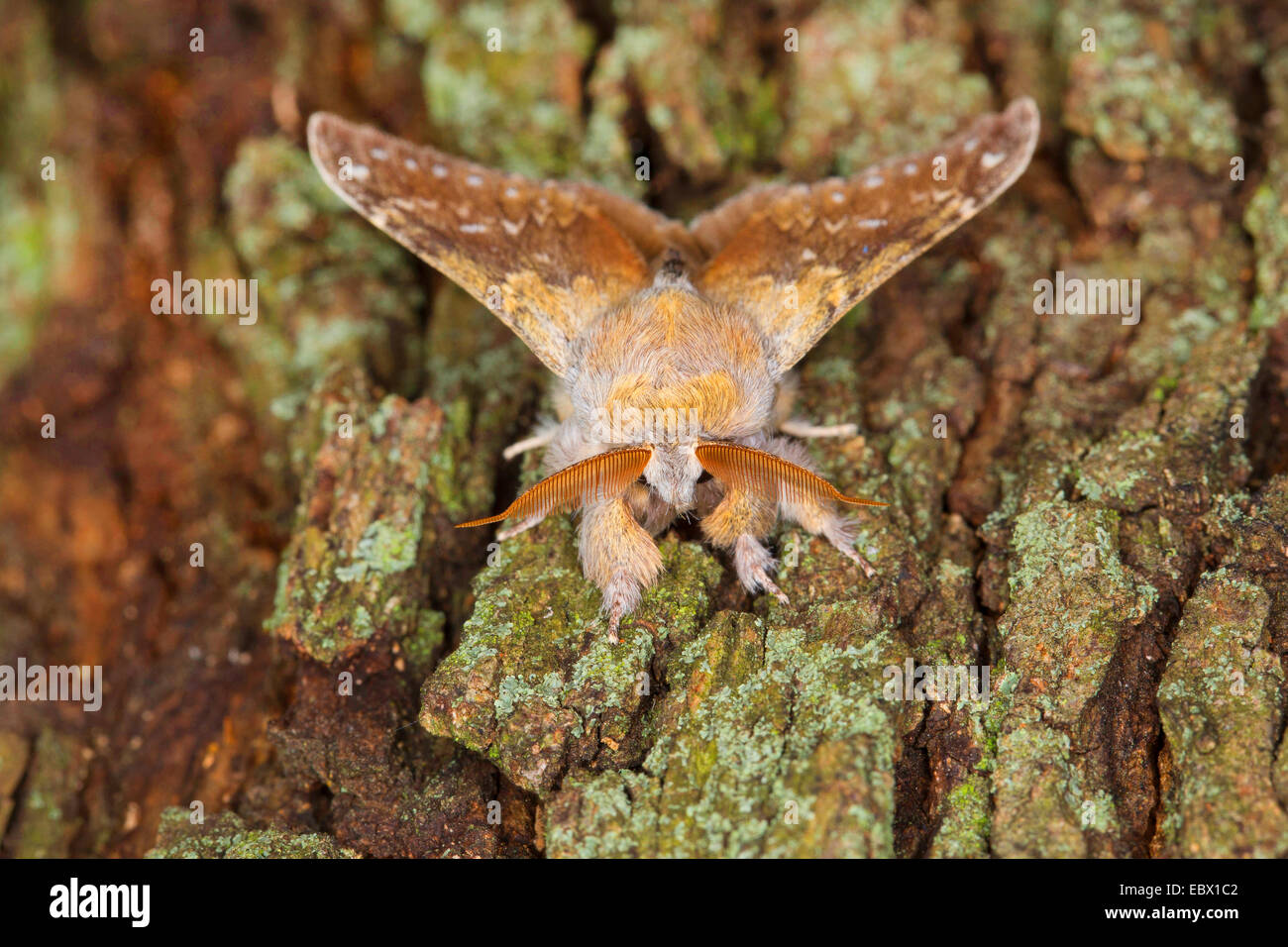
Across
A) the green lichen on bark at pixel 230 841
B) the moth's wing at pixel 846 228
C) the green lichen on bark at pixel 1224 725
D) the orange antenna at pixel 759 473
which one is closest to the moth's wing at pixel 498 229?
the moth's wing at pixel 846 228

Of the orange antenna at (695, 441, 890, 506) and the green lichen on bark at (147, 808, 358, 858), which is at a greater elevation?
the orange antenna at (695, 441, 890, 506)

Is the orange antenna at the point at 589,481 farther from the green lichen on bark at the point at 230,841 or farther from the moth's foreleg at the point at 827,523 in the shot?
the green lichen on bark at the point at 230,841

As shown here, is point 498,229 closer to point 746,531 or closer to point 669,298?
point 669,298

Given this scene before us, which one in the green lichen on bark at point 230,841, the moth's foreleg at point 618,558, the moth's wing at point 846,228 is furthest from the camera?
the moth's wing at point 846,228

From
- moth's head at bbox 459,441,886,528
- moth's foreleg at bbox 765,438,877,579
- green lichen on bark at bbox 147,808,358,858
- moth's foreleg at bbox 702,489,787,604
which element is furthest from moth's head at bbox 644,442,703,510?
green lichen on bark at bbox 147,808,358,858

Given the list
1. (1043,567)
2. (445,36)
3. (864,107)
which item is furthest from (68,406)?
(1043,567)

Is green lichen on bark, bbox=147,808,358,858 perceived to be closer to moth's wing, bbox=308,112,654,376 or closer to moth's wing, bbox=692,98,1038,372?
moth's wing, bbox=308,112,654,376
